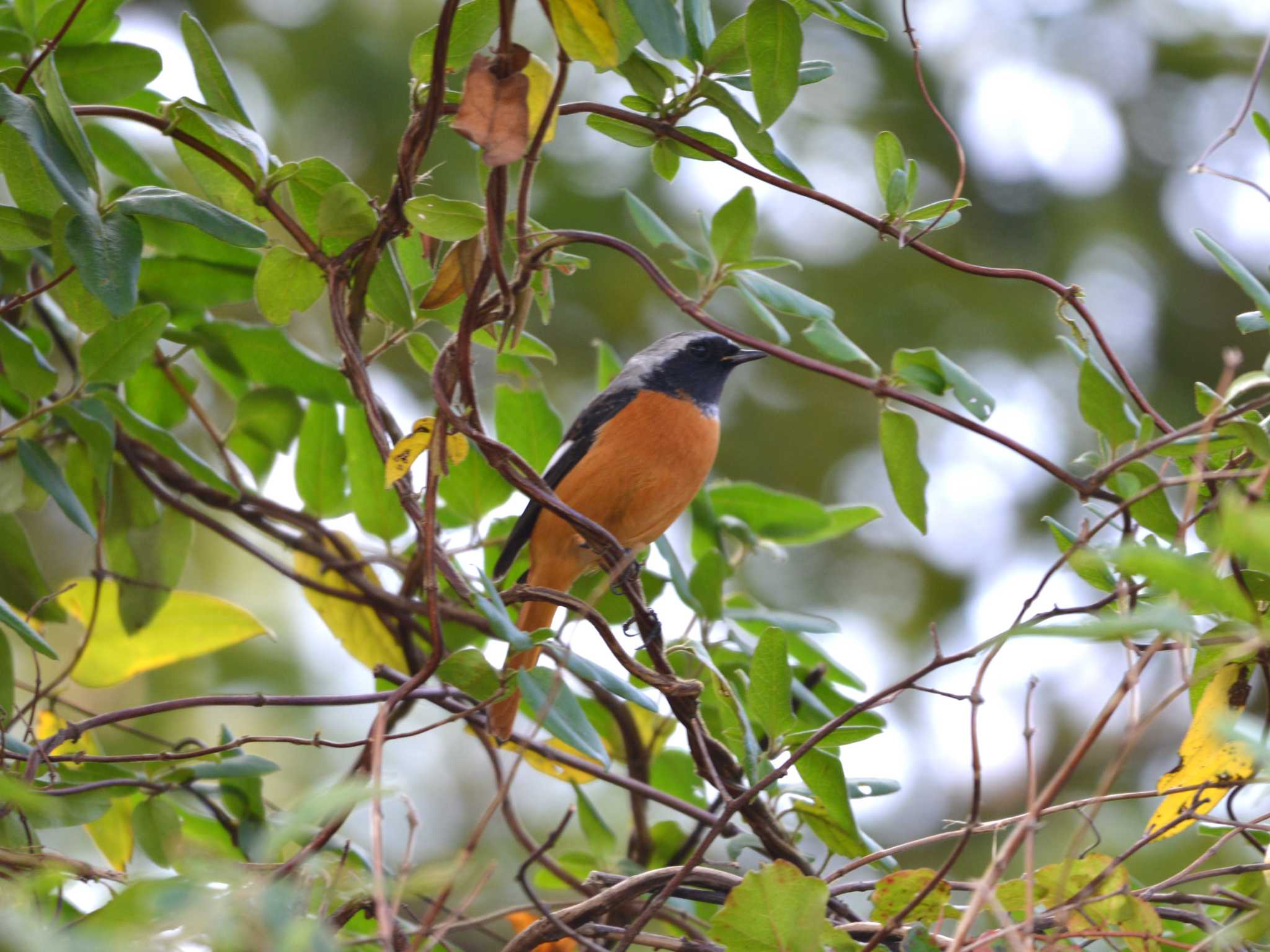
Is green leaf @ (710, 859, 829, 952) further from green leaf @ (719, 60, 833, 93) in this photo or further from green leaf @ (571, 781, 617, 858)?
green leaf @ (719, 60, 833, 93)

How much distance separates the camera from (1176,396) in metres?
6.46

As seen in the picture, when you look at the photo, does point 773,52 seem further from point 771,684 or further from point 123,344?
point 123,344

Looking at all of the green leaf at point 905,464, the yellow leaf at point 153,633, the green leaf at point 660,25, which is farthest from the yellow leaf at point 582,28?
the yellow leaf at point 153,633

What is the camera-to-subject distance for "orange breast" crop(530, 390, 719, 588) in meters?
3.09

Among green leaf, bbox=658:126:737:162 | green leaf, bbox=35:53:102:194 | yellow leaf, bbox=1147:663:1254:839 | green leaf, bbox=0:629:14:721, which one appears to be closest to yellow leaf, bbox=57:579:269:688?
green leaf, bbox=0:629:14:721

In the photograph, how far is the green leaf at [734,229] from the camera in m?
2.14

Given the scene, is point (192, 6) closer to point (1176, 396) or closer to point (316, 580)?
point (316, 580)

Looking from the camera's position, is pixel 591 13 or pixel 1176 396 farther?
pixel 1176 396

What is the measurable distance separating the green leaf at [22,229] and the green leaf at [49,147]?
0.10 m

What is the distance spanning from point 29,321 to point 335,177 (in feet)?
2.85

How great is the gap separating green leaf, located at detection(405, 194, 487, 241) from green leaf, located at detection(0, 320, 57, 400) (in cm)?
88

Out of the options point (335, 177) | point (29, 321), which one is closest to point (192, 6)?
point (29, 321)

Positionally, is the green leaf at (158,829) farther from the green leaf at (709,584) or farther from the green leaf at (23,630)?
the green leaf at (709,584)

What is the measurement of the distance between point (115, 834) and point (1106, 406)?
205cm
